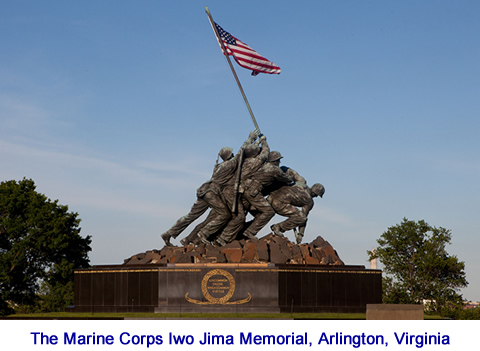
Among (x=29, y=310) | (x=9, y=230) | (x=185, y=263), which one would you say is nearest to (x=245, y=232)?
(x=185, y=263)

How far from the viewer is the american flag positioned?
3062 cm

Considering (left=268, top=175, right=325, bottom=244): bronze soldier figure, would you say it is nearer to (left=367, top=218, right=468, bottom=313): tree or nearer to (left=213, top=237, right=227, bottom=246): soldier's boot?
(left=213, top=237, right=227, bottom=246): soldier's boot

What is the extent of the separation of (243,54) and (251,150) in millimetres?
3810

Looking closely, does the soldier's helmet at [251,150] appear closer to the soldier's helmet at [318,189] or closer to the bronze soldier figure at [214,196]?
the bronze soldier figure at [214,196]

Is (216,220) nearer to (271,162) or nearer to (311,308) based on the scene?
(271,162)

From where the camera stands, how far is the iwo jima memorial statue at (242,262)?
2694 centimetres

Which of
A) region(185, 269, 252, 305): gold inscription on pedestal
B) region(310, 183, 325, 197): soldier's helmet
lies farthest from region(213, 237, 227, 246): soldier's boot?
region(310, 183, 325, 197): soldier's helmet

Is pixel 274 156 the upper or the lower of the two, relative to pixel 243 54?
lower

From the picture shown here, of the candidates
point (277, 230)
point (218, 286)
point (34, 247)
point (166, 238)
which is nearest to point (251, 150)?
point (277, 230)

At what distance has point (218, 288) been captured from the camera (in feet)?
88.5

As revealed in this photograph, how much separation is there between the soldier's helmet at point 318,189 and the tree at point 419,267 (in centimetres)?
1426

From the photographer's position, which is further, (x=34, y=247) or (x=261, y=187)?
(x=34, y=247)

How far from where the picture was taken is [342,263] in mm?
29703

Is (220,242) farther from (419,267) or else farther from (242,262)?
(419,267)
